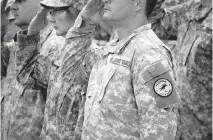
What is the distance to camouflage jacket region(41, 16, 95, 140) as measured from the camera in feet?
12.1

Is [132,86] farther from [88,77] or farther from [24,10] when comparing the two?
[24,10]

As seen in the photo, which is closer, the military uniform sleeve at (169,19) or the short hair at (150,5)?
the short hair at (150,5)

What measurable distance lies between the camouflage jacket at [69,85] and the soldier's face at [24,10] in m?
1.38

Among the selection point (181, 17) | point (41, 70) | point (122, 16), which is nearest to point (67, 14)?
point (41, 70)

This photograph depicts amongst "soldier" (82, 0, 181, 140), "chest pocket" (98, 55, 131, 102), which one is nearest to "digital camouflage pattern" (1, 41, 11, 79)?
"soldier" (82, 0, 181, 140)

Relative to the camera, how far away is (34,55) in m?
4.65

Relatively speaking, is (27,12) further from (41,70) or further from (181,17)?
(181,17)

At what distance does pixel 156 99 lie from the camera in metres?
2.38

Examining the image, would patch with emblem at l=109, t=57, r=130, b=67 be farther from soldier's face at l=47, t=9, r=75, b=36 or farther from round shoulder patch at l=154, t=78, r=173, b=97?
soldier's face at l=47, t=9, r=75, b=36

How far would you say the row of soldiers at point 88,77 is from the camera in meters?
2.40

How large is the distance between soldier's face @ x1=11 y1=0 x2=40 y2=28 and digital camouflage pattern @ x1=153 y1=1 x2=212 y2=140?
5.70 ft

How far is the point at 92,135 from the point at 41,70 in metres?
2.01

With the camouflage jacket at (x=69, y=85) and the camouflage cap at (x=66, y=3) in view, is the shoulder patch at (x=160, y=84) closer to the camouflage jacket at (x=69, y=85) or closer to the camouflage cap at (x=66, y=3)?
the camouflage jacket at (x=69, y=85)

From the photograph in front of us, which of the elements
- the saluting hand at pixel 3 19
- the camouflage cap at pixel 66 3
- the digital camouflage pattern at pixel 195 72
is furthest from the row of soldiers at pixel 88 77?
the saluting hand at pixel 3 19
